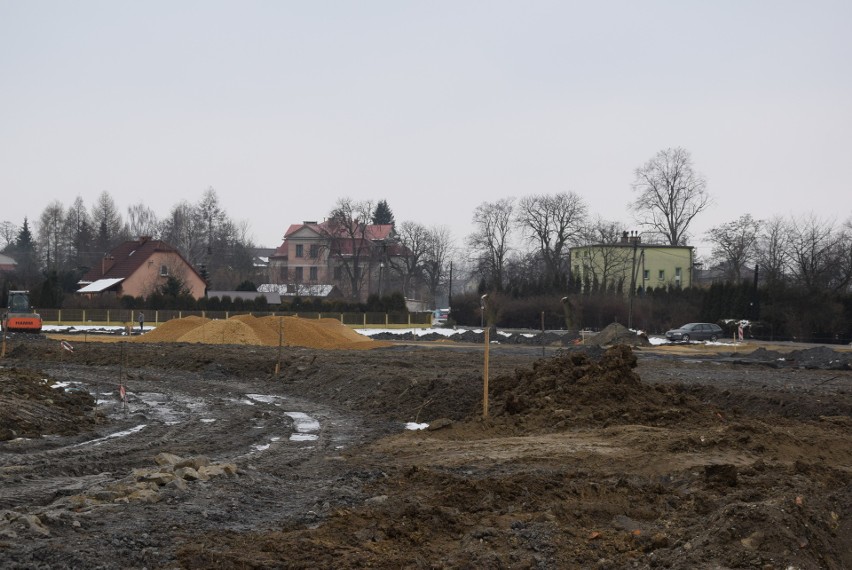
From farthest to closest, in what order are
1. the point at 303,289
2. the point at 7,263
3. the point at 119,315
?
the point at 7,263, the point at 303,289, the point at 119,315

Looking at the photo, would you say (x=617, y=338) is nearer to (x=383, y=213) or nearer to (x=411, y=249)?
(x=411, y=249)

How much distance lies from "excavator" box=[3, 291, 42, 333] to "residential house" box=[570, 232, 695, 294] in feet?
154

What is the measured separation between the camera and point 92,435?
15.9 m

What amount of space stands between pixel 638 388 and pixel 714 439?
15.7ft

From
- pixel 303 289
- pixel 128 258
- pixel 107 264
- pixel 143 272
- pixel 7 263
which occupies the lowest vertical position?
pixel 303 289

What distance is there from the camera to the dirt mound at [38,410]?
15672 millimetres

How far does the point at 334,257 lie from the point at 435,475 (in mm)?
96042

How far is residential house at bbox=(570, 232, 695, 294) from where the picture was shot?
278 feet

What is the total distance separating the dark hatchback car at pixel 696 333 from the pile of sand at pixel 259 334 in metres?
19.7

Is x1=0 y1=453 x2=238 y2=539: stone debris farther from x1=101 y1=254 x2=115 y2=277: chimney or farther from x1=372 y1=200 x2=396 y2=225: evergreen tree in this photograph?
x1=372 y1=200 x2=396 y2=225: evergreen tree

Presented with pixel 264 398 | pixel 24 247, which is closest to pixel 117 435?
pixel 264 398

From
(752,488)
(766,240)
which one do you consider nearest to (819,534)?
(752,488)

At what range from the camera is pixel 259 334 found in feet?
159

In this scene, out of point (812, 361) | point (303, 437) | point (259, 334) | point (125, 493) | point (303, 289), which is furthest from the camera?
point (303, 289)
